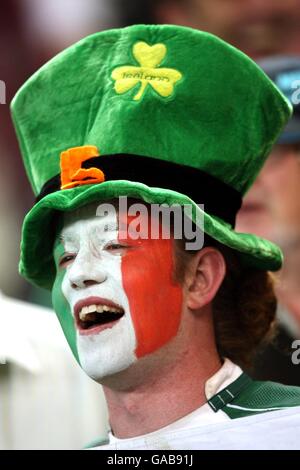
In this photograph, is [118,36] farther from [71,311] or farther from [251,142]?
[71,311]

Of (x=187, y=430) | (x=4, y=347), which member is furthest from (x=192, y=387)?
(x=4, y=347)

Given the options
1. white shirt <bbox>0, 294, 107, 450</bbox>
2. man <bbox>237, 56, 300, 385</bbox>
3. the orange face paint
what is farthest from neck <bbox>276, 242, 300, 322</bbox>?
the orange face paint

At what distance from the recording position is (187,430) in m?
1.71

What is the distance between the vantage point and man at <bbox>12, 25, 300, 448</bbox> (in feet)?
5.61

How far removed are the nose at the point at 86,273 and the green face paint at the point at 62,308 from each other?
5 centimetres

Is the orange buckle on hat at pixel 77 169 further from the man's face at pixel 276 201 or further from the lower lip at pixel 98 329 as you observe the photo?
the man's face at pixel 276 201

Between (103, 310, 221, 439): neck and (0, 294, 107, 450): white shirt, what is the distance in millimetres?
636

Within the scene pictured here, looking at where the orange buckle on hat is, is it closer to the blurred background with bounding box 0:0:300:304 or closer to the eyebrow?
the eyebrow

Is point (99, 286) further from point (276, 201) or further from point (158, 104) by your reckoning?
point (276, 201)

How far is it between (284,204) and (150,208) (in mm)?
831

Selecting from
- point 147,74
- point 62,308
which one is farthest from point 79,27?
point 62,308

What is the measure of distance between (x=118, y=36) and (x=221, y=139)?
0.28 m

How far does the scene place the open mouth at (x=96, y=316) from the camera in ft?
5.59

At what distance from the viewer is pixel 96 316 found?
5.70 ft
